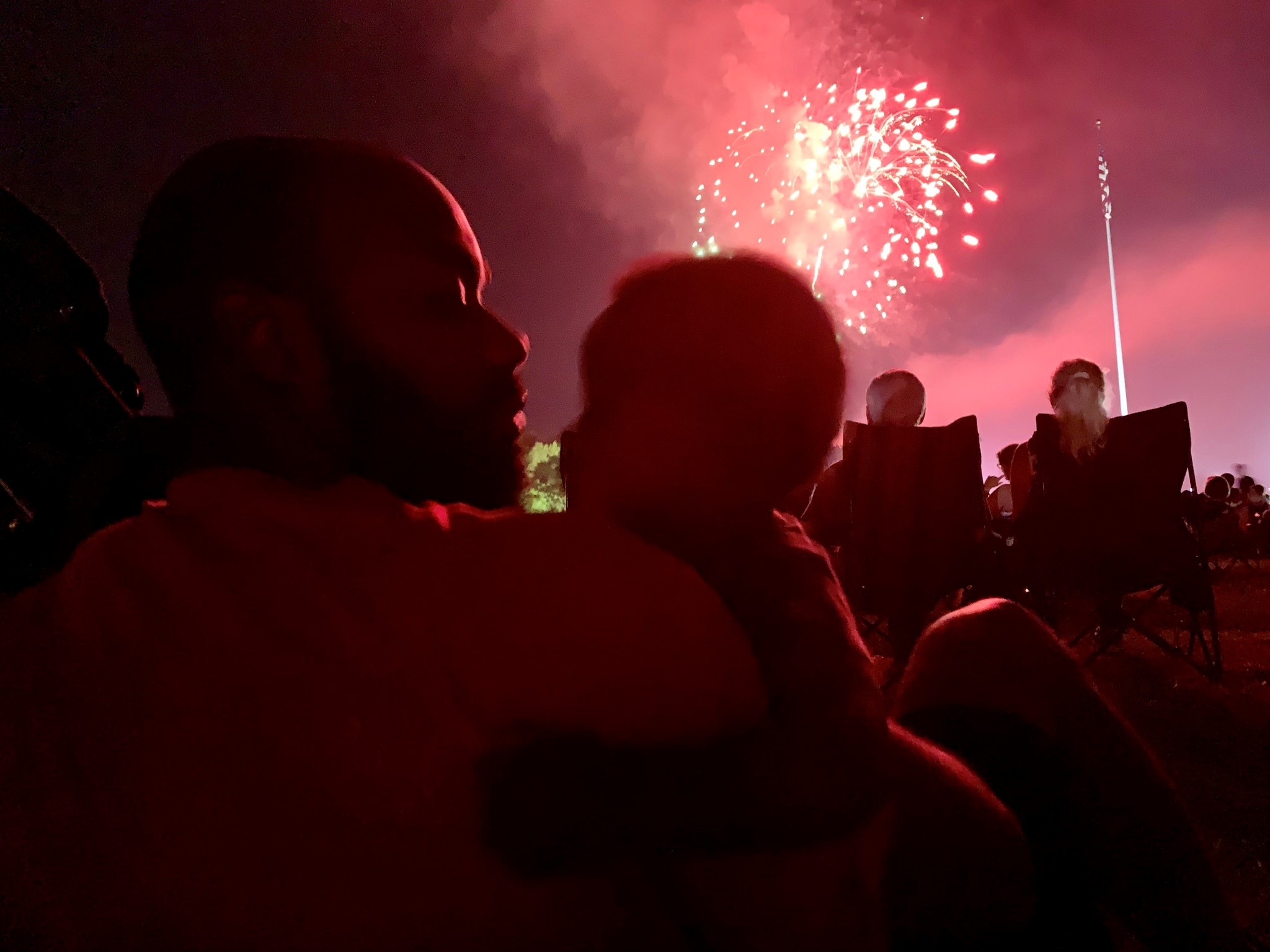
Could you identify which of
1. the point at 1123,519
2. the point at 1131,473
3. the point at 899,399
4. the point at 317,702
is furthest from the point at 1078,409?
the point at 317,702

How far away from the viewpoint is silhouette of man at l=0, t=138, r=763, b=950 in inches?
21.0

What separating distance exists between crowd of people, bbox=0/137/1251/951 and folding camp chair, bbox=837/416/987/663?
2.27 m

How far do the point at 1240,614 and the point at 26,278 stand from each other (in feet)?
24.5

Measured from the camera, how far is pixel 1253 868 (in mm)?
1576

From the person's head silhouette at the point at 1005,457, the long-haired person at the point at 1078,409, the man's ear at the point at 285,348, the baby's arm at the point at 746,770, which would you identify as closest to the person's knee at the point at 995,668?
the baby's arm at the point at 746,770

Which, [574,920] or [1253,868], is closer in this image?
[574,920]

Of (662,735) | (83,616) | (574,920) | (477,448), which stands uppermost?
(477,448)

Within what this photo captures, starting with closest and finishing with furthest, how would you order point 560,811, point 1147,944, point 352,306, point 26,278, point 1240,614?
point 560,811
point 352,306
point 1147,944
point 26,278
point 1240,614

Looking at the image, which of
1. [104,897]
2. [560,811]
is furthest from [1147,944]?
[104,897]

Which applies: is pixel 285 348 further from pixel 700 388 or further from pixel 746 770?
pixel 746 770

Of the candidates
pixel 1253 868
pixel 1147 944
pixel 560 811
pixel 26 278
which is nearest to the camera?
pixel 560 811

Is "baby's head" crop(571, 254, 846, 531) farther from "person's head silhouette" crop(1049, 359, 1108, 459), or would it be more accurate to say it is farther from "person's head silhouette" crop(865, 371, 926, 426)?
"person's head silhouette" crop(1049, 359, 1108, 459)

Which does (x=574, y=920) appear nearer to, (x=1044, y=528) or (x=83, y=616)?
(x=83, y=616)

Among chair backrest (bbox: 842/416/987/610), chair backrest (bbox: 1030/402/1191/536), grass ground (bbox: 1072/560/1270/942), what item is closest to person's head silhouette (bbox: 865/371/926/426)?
chair backrest (bbox: 842/416/987/610)
